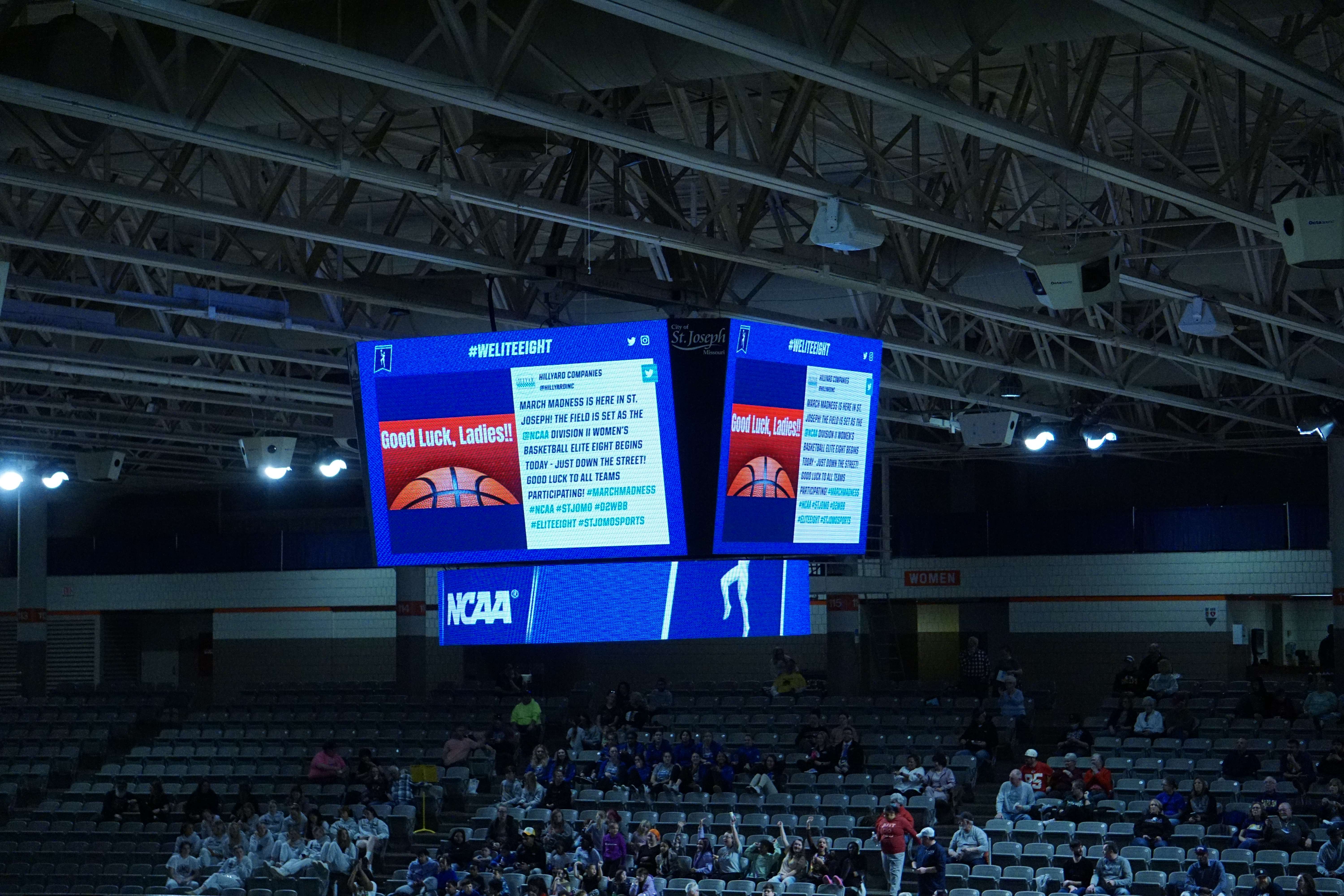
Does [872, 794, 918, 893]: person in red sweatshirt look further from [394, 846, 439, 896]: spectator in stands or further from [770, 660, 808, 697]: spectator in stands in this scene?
[770, 660, 808, 697]: spectator in stands

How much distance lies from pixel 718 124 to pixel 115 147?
5.92m

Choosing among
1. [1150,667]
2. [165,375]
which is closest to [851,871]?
[165,375]

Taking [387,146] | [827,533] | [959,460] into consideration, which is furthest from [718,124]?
[959,460]

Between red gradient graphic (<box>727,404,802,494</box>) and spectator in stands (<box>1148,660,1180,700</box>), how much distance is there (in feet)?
45.9

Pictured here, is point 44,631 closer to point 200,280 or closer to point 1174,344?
point 200,280

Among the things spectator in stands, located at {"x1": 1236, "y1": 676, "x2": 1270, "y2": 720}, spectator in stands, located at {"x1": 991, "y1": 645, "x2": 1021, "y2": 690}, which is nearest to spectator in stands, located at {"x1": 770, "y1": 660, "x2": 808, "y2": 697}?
spectator in stands, located at {"x1": 991, "y1": 645, "x2": 1021, "y2": 690}

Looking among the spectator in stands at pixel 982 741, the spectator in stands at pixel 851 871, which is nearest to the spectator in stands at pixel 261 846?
the spectator in stands at pixel 851 871

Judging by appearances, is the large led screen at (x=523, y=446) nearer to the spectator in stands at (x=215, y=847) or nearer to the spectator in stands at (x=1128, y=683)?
the spectator in stands at (x=215, y=847)

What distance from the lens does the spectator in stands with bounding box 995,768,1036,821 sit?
64.5ft

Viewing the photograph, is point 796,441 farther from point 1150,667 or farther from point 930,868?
point 1150,667

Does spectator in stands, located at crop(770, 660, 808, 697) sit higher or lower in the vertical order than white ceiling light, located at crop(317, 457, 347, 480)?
lower

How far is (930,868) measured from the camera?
691 inches

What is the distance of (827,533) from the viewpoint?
1417 cm

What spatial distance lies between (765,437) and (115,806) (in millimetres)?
14725
